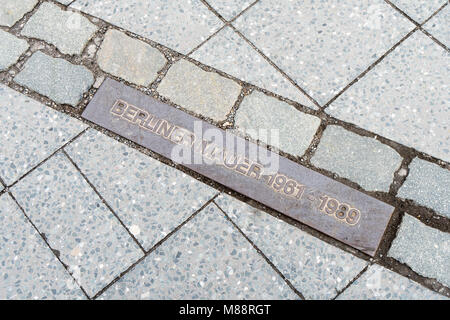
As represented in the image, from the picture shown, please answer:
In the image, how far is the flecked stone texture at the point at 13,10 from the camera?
2264 mm

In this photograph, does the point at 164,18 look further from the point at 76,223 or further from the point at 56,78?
the point at 76,223

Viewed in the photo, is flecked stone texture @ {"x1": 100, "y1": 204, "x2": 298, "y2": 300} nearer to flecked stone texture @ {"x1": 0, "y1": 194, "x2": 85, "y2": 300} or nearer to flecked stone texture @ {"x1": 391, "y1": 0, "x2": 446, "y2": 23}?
flecked stone texture @ {"x1": 0, "y1": 194, "x2": 85, "y2": 300}

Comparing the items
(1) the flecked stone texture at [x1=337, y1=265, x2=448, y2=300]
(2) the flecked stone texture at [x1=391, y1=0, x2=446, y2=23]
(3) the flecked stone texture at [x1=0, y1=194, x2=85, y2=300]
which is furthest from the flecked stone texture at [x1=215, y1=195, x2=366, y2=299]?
(2) the flecked stone texture at [x1=391, y1=0, x2=446, y2=23]

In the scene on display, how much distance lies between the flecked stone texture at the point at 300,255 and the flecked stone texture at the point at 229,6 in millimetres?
1086

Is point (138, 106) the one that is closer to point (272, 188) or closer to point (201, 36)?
point (201, 36)

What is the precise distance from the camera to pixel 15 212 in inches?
75.1

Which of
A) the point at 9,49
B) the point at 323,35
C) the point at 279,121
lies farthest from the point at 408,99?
the point at 9,49

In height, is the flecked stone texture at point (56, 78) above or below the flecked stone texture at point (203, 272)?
above

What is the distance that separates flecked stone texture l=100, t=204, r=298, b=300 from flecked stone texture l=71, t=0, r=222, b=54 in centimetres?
102

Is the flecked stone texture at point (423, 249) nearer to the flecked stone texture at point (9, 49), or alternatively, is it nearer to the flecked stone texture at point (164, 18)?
the flecked stone texture at point (164, 18)

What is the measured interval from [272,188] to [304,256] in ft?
1.13

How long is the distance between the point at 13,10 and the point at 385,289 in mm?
2440

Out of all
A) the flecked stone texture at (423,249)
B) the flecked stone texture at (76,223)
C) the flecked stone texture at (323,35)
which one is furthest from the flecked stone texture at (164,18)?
the flecked stone texture at (423,249)
